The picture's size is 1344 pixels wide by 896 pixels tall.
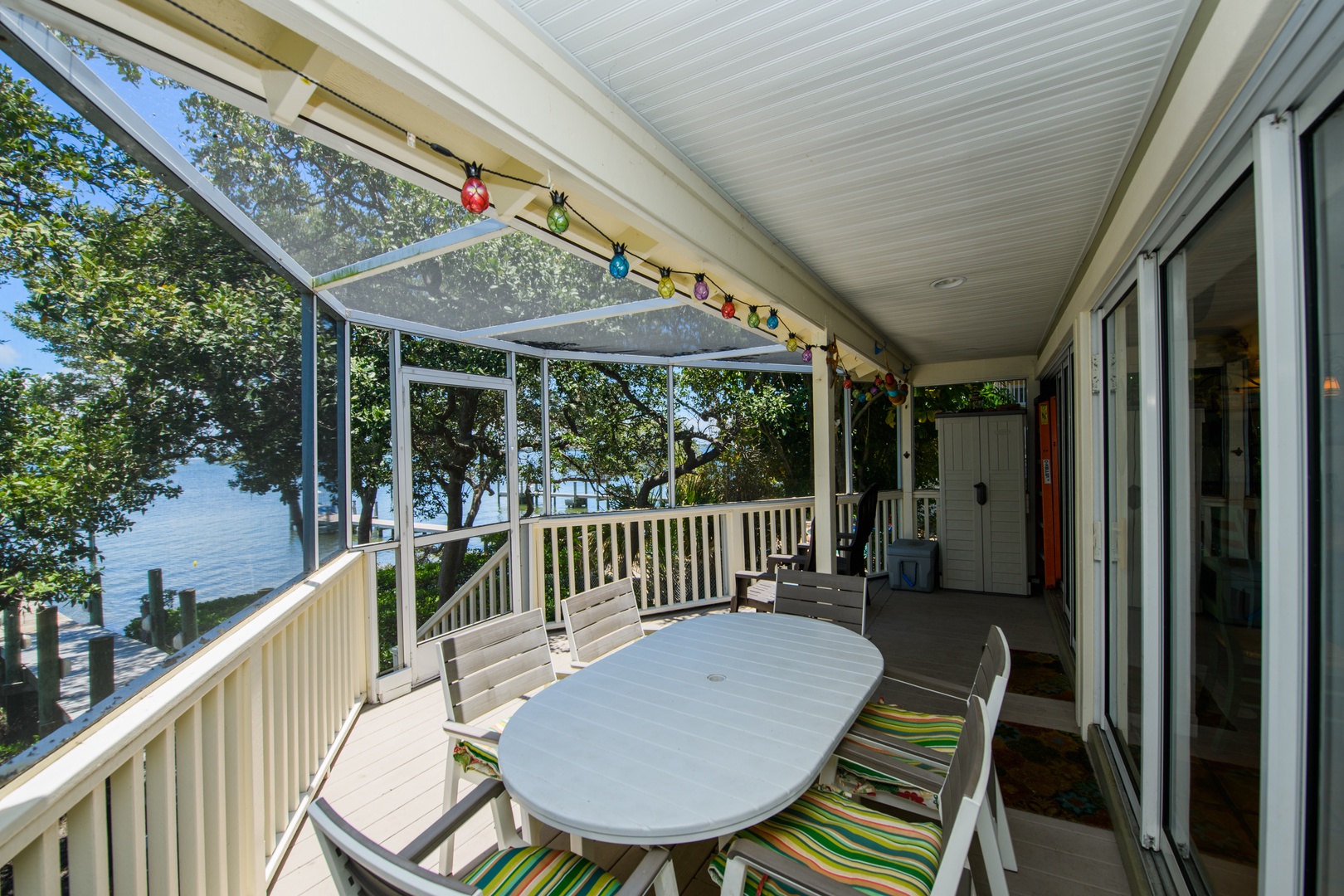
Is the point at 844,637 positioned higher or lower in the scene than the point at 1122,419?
lower

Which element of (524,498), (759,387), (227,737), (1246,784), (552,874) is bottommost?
(552,874)

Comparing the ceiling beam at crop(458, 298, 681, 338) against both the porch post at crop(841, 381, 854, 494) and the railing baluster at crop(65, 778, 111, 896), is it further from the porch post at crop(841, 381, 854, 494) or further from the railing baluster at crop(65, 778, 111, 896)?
the porch post at crop(841, 381, 854, 494)

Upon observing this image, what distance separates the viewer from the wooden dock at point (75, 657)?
1028mm

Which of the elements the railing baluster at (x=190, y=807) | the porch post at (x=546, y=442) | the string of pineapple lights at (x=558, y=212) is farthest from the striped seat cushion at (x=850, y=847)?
the porch post at (x=546, y=442)

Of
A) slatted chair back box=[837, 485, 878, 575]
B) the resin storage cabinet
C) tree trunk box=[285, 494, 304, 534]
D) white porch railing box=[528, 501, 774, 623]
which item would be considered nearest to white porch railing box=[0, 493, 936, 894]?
tree trunk box=[285, 494, 304, 534]

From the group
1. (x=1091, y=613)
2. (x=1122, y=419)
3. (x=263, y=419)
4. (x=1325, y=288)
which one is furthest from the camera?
(x=1091, y=613)

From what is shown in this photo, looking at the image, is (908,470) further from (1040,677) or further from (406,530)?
(406,530)

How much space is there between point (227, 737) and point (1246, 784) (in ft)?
8.95

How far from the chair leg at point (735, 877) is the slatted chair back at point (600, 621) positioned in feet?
4.22

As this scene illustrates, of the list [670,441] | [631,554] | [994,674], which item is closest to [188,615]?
[994,674]

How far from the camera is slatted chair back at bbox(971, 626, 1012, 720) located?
4.90 ft

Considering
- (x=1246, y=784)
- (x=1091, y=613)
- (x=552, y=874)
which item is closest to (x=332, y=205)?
(x=552, y=874)

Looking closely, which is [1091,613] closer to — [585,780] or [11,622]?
[585,780]

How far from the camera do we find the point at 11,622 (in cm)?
99
